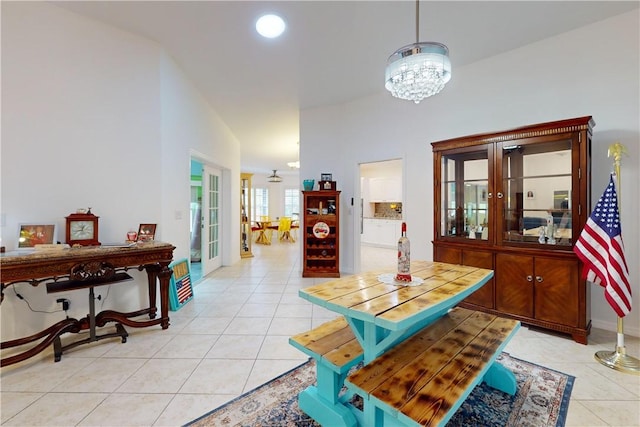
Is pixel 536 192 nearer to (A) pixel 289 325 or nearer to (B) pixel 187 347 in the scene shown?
(A) pixel 289 325

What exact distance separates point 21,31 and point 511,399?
15.5 ft

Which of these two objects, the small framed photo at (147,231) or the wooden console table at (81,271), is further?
the small framed photo at (147,231)

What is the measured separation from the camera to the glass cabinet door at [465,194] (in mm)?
2926

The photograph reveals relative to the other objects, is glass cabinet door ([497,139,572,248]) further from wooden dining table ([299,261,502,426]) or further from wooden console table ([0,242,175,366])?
wooden console table ([0,242,175,366])

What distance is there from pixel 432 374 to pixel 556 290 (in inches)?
76.9

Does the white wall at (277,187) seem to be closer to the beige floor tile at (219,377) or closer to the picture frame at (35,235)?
the picture frame at (35,235)

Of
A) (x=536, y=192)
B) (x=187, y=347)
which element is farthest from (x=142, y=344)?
(x=536, y=192)

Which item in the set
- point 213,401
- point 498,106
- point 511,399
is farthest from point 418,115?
point 213,401

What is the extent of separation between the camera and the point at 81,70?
2539mm

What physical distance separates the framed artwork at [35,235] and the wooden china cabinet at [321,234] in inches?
122

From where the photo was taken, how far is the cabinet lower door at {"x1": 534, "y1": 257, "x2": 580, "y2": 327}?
2.34 metres

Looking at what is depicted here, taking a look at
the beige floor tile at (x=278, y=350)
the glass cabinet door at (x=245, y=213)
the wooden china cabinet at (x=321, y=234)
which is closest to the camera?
the beige floor tile at (x=278, y=350)

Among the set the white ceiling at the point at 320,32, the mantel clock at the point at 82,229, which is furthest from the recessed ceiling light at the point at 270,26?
the mantel clock at the point at 82,229

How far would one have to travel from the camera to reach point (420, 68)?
5.79ft
